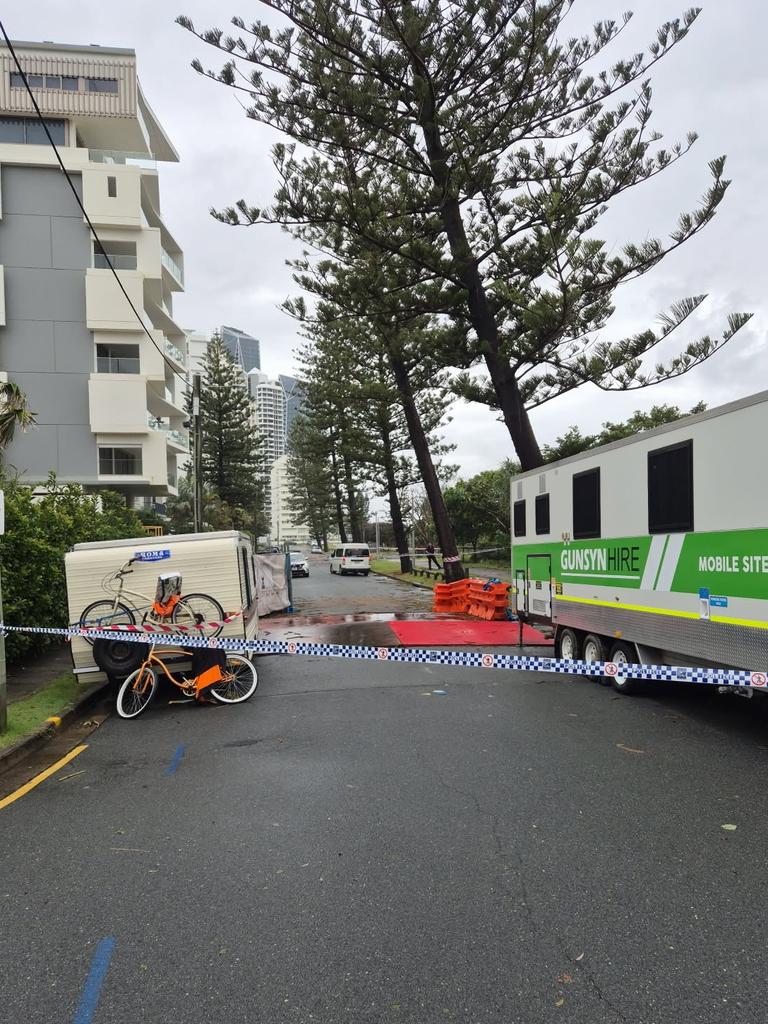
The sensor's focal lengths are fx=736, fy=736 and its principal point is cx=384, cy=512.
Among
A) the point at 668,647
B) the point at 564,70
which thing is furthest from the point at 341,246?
the point at 668,647

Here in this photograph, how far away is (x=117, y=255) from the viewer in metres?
39.5

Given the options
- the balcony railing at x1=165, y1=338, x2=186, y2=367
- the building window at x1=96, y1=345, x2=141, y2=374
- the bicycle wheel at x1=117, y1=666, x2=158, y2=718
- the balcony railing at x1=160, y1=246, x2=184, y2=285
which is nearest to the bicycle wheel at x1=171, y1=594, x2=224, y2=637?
the bicycle wheel at x1=117, y1=666, x2=158, y2=718

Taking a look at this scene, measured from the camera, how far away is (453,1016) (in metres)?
2.78

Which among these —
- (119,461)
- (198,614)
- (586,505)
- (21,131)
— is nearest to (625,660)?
(586,505)

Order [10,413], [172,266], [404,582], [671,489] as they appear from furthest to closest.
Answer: [172,266] → [404,582] → [10,413] → [671,489]

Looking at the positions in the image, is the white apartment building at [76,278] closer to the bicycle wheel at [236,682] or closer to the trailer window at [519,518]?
the trailer window at [519,518]

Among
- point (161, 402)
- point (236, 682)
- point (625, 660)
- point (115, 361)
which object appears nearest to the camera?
point (625, 660)

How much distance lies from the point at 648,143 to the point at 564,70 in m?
2.43

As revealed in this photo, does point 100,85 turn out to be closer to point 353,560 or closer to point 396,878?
point 353,560

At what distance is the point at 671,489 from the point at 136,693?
6118mm

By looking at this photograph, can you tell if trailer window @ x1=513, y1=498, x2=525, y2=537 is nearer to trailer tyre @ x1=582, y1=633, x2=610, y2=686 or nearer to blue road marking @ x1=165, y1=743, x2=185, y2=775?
trailer tyre @ x1=582, y1=633, x2=610, y2=686

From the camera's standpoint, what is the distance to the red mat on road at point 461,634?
1367 cm

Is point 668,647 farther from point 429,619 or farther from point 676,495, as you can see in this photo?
point 429,619

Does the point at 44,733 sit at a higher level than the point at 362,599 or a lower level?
higher
